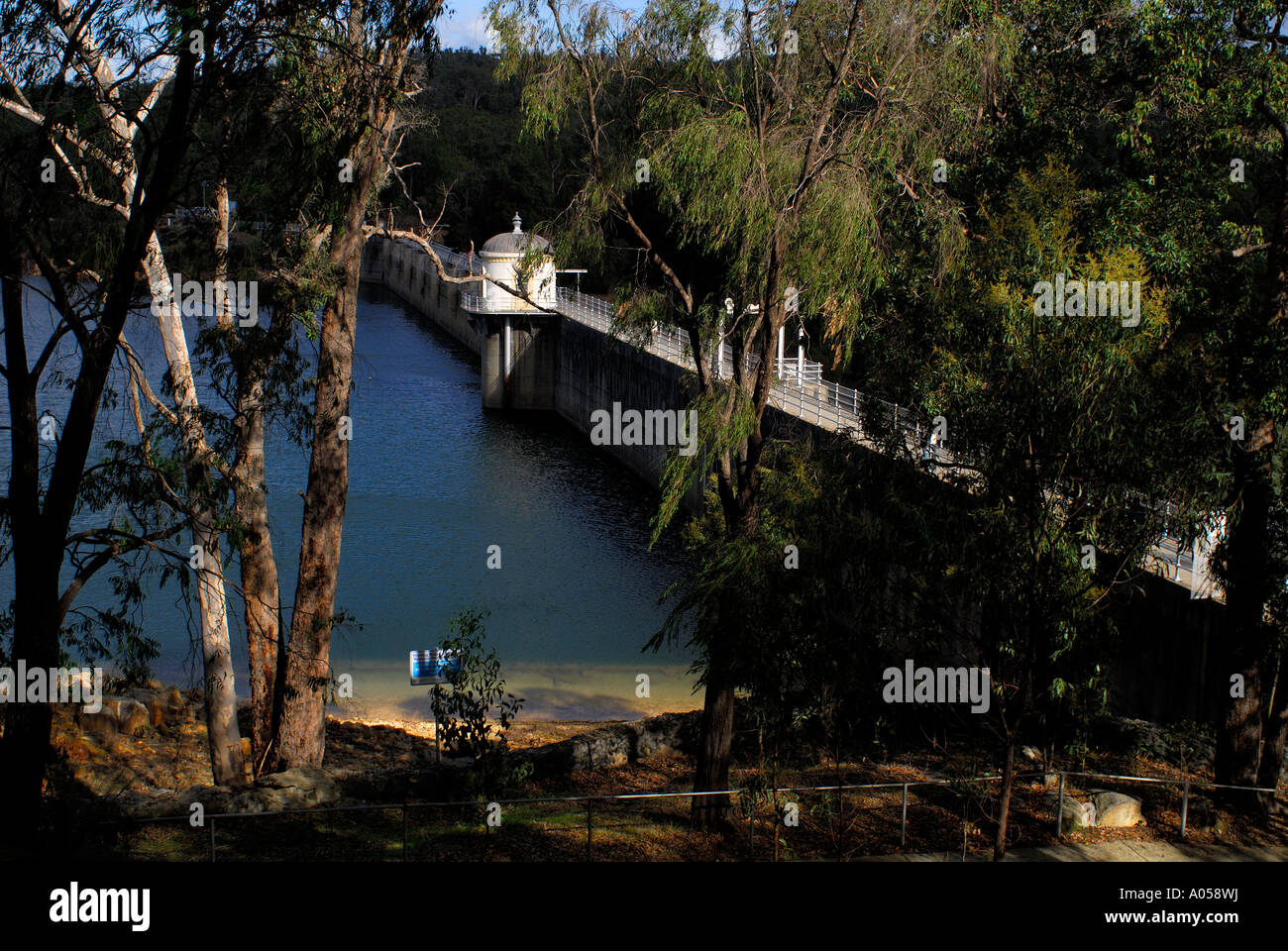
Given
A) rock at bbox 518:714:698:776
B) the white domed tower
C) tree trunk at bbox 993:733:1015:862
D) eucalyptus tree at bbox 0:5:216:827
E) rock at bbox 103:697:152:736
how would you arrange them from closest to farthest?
eucalyptus tree at bbox 0:5:216:827 < tree trunk at bbox 993:733:1015:862 < rock at bbox 518:714:698:776 < rock at bbox 103:697:152:736 < the white domed tower

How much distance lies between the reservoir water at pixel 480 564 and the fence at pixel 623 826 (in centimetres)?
269

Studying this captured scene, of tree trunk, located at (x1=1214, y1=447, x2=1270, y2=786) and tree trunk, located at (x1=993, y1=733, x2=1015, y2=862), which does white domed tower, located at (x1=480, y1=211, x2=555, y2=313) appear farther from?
tree trunk, located at (x1=993, y1=733, x2=1015, y2=862)

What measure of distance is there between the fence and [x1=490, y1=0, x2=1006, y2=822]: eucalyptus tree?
840mm

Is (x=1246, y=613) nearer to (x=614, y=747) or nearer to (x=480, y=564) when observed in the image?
(x=614, y=747)

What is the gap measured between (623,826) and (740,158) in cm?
665

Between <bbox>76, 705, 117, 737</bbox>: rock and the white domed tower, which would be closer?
<bbox>76, 705, 117, 737</bbox>: rock

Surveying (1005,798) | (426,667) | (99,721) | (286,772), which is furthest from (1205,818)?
(99,721)

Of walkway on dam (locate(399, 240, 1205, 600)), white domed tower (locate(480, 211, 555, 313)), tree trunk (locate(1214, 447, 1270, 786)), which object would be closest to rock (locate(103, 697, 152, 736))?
walkway on dam (locate(399, 240, 1205, 600))

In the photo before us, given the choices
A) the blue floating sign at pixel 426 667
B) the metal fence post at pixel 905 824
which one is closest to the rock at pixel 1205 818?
the metal fence post at pixel 905 824

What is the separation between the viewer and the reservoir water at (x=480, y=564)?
76.1 ft

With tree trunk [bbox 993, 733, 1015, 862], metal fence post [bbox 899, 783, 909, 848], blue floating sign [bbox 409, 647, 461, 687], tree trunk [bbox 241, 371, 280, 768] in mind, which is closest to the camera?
tree trunk [bbox 993, 733, 1015, 862]

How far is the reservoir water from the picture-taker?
76.1 feet

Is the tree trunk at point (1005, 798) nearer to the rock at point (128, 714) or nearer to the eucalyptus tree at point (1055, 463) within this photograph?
the eucalyptus tree at point (1055, 463)

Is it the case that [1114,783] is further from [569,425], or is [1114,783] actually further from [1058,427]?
[569,425]
